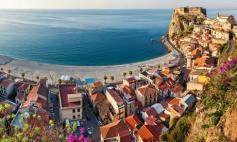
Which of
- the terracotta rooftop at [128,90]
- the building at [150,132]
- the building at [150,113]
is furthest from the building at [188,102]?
the terracotta rooftop at [128,90]

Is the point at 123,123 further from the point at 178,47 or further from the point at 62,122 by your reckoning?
the point at 178,47

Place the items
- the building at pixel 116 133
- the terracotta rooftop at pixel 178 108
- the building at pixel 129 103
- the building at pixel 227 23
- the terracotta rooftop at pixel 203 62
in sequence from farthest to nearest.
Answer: the building at pixel 227 23
the terracotta rooftop at pixel 203 62
the building at pixel 129 103
the terracotta rooftop at pixel 178 108
the building at pixel 116 133

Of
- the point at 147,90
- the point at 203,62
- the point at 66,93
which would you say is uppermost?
the point at 203,62

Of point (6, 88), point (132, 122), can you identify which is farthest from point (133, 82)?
point (6, 88)

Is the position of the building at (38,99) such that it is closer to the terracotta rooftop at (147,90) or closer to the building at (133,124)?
the building at (133,124)

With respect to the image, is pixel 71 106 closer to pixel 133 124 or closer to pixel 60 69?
pixel 133 124

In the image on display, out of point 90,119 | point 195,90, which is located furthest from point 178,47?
point 90,119
